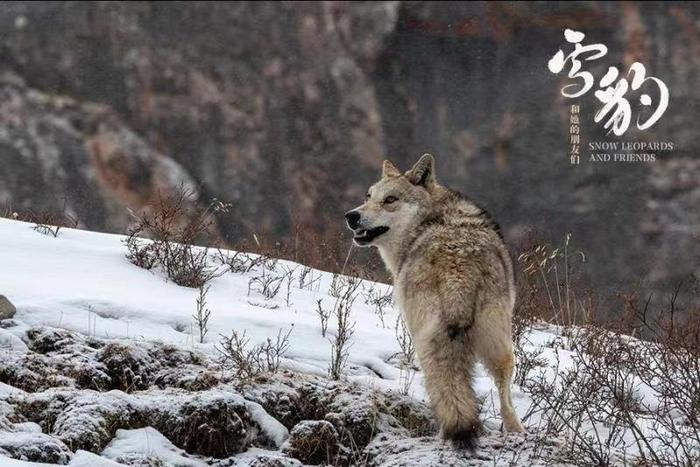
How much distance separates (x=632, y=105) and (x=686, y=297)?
4.68 metres

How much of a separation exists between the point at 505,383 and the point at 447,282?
0.66 metres

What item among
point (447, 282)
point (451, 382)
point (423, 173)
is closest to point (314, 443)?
point (451, 382)

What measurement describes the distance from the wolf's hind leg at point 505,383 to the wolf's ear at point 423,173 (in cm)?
134

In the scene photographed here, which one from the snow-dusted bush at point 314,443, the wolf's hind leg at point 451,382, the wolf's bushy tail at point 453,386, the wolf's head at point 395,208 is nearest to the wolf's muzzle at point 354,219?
the wolf's head at point 395,208

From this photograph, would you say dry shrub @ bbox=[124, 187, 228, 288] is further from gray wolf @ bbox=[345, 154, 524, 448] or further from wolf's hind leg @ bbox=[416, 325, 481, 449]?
wolf's hind leg @ bbox=[416, 325, 481, 449]

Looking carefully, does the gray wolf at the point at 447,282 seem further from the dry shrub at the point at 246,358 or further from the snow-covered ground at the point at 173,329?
the dry shrub at the point at 246,358

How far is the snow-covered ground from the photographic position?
409 cm

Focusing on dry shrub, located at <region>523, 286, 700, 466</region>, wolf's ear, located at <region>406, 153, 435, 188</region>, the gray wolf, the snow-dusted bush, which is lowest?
the snow-dusted bush

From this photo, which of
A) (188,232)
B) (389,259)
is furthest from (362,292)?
(389,259)

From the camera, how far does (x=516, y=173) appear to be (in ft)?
69.7

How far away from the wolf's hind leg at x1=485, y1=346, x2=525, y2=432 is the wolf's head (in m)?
1.04

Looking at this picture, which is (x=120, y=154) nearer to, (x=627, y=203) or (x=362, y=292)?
(x=627, y=203)

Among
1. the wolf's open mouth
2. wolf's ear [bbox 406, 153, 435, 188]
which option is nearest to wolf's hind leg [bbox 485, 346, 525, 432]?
the wolf's open mouth

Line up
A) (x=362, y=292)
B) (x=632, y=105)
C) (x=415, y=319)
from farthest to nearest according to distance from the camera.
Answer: (x=632, y=105) → (x=362, y=292) → (x=415, y=319)
